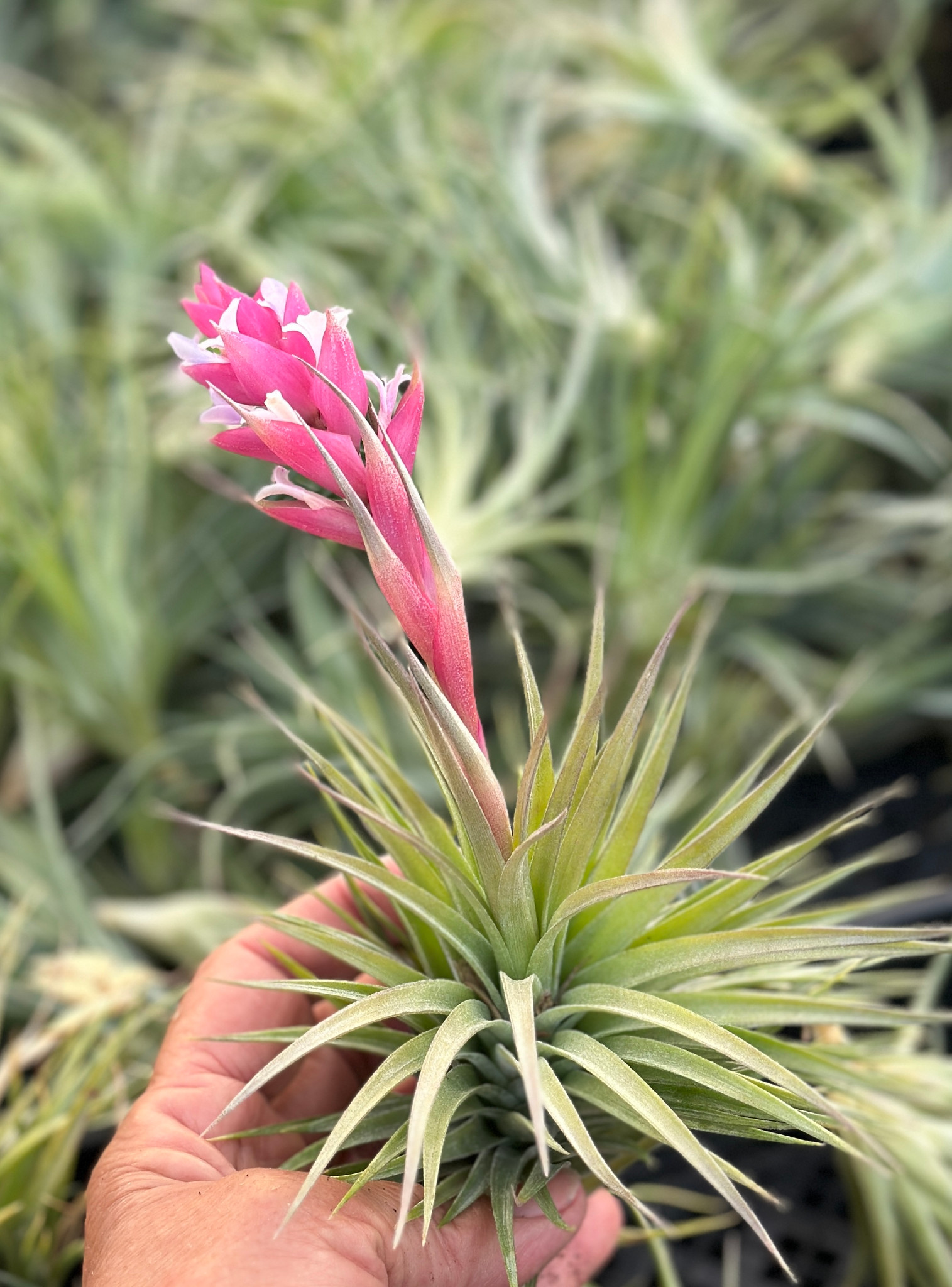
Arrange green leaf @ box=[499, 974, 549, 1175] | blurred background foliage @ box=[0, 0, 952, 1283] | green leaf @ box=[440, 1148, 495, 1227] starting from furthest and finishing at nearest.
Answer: blurred background foliage @ box=[0, 0, 952, 1283]
green leaf @ box=[440, 1148, 495, 1227]
green leaf @ box=[499, 974, 549, 1175]

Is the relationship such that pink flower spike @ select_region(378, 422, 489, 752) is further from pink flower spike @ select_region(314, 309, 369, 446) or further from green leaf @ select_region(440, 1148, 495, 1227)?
green leaf @ select_region(440, 1148, 495, 1227)

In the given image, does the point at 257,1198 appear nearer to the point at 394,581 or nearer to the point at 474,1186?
the point at 474,1186

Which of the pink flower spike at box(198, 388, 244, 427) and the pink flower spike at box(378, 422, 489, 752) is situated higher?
the pink flower spike at box(198, 388, 244, 427)

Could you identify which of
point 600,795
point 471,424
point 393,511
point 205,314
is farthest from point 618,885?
point 471,424

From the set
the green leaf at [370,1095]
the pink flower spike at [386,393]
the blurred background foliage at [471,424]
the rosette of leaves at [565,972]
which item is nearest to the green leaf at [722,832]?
the rosette of leaves at [565,972]

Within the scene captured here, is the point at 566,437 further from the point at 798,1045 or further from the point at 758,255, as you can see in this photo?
the point at 798,1045

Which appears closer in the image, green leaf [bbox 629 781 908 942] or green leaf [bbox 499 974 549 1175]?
green leaf [bbox 499 974 549 1175]

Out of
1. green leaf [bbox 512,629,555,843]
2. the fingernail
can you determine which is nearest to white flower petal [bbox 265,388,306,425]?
green leaf [bbox 512,629,555,843]

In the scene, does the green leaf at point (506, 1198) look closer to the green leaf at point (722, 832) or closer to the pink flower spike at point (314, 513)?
the green leaf at point (722, 832)
